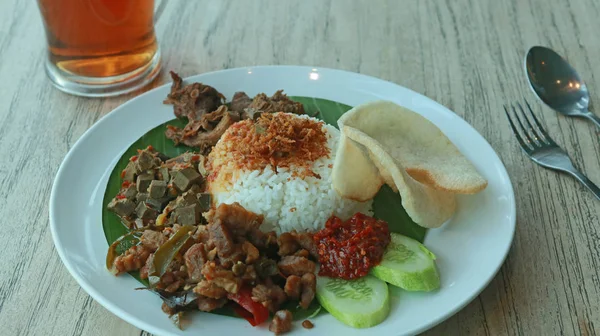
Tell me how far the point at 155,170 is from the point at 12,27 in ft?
10.1

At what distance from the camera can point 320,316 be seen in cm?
327

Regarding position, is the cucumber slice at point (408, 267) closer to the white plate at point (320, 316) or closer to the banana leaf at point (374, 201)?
the white plate at point (320, 316)

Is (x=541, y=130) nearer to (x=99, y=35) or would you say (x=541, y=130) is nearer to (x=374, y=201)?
(x=374, y=201)

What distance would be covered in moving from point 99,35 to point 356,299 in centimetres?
300

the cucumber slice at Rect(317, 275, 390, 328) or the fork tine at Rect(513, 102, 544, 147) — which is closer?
the cucumber slice at Rect(317, 275, 390, 328)

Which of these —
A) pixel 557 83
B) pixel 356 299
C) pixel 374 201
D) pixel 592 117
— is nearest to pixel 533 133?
A: pixel 592 117

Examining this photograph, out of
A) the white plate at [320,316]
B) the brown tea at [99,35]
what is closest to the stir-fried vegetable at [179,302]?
the white plate at [320,316]

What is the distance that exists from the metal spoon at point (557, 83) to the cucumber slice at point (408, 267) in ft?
7.50

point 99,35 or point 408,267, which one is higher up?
point 408,267

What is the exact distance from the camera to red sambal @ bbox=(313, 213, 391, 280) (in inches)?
135

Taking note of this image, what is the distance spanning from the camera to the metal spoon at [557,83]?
5.14 m

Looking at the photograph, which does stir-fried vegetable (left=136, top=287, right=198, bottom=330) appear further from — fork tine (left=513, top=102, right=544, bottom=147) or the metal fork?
fork tine (left=513, top=102, right=544, bottom=147)

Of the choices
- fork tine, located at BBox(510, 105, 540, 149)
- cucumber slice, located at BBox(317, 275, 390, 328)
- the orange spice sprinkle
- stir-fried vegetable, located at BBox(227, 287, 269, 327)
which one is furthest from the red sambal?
fork tine, located at BBox(510, 105, 540, 149)

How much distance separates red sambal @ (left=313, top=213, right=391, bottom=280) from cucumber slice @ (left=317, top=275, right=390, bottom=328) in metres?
0.05
